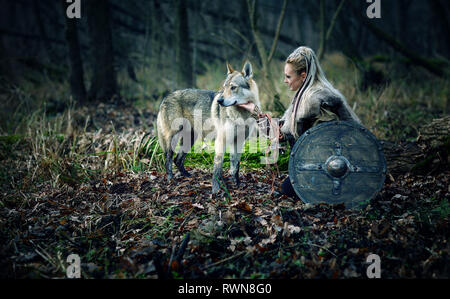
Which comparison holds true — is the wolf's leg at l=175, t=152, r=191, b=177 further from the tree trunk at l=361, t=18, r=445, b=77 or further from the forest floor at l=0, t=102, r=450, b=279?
the tree trunk at l=361, t=18, r=445, b=77

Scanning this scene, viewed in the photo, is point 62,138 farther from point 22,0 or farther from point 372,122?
point 22,0

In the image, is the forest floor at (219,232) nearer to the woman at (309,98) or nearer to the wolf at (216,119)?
the wolf at (216,119)

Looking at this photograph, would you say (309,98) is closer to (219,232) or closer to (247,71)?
(247,71)

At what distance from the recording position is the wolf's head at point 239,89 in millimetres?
3723

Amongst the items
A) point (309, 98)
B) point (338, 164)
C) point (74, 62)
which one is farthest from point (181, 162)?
point (74, 62)

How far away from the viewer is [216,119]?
14.0ft

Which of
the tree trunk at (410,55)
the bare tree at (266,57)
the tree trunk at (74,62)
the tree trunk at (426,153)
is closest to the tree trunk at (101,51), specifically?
the tree trunk at (74,62)

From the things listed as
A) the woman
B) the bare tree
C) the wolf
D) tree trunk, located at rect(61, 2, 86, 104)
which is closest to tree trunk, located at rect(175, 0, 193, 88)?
the bare tree

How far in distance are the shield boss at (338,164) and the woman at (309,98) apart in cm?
26

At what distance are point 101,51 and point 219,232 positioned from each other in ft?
27.3

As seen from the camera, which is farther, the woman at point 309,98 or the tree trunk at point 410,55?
the tree trunk at point 410,55

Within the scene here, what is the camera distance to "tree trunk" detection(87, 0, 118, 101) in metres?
8.73

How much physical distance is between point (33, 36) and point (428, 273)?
17.7m
